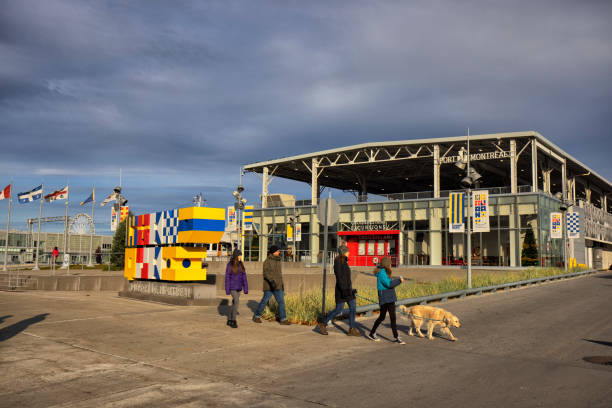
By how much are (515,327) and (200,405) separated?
26.8ft

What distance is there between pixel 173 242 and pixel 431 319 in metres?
9.55

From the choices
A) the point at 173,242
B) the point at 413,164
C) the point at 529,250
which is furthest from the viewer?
the point at 413,164

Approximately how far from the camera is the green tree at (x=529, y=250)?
1535 inches

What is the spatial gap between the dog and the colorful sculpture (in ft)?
23.7

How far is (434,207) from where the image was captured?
44.6 metres

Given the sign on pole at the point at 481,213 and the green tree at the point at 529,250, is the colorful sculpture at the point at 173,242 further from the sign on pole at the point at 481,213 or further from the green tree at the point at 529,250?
the green tree at the point at 529,250

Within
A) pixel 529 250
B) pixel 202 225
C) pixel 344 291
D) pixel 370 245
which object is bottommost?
pixel 344 291

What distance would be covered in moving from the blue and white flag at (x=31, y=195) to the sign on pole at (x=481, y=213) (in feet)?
109

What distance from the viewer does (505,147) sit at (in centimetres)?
4584

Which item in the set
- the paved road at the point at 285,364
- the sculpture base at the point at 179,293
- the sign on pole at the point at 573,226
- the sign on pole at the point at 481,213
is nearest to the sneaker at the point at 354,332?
the paved road at the point at 285,364

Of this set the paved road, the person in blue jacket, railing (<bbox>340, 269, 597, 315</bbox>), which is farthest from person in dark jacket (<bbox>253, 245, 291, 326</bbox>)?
the person in blue jacket

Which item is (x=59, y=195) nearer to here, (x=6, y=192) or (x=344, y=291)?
(x=6, y=192)

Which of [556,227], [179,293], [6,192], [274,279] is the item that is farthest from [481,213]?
[6,192]

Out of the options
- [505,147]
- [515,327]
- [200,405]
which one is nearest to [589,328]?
[515,327]
